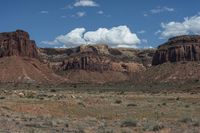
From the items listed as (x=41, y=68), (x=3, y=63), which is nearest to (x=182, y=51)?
(x=41, y=68)

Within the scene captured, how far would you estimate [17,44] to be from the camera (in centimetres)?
18088

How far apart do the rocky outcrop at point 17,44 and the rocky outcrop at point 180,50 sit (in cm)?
4699

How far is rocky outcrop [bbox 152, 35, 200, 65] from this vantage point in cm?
17488

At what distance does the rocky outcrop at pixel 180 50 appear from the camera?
174875mm

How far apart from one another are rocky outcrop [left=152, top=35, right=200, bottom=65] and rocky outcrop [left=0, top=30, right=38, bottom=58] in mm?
46986

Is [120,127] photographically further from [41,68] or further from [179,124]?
[41,68]

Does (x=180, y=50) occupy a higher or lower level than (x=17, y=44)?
lower

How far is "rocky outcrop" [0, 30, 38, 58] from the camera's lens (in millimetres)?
177625

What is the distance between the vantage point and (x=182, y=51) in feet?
586

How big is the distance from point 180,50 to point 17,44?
5834 centimetres

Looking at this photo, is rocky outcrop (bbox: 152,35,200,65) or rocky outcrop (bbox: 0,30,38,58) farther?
rocky outcrop (bbox: 0,30,38,58)

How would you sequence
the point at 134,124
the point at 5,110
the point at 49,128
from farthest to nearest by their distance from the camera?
the point at 5,110, the point at 134,124, the point at 49,128

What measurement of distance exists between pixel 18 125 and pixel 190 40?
167635 millimetres

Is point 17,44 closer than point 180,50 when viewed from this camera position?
No
